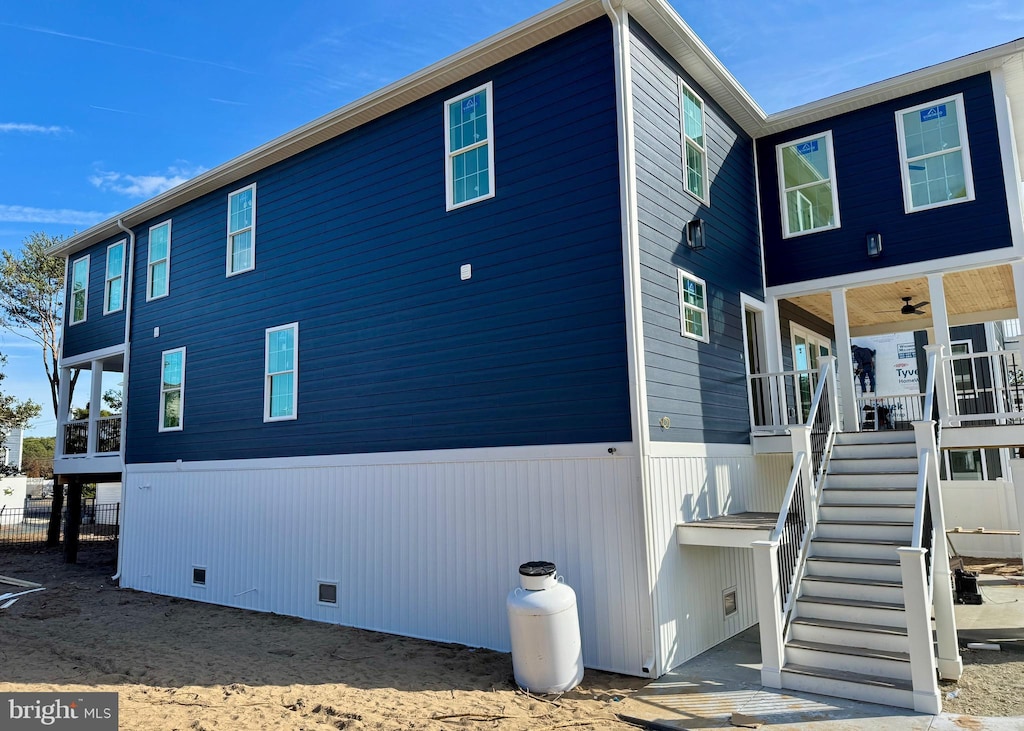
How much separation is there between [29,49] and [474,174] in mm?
14606

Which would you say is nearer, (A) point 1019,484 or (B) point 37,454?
(A) point 1019,484

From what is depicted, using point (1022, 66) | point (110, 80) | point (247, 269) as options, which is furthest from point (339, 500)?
point (110, 80)

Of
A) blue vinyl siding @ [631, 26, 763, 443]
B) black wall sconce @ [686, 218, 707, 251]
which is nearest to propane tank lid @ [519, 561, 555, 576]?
blue vinyl siding @ [631, 26, 763, 443]

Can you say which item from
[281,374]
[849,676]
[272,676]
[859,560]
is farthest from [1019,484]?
[281,374]

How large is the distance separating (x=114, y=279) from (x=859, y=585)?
14623mm

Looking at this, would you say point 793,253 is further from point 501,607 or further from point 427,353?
point 501,607

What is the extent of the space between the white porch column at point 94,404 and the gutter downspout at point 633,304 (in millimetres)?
12377

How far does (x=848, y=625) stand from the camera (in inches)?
242

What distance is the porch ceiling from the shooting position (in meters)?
9.78

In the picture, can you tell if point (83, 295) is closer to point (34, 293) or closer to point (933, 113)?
point (34, 293)

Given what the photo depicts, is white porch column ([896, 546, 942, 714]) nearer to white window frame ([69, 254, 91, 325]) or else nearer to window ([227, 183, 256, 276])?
window ([227, 183, 256, 276])

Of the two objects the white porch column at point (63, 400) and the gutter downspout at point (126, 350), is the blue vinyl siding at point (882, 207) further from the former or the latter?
the white porch column at point (63, 400)

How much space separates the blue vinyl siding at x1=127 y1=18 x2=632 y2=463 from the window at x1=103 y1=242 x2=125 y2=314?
2986 millimetres

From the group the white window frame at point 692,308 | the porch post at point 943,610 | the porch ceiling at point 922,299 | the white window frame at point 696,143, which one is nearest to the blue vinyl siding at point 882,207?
the porch ceiling at point 922,299
